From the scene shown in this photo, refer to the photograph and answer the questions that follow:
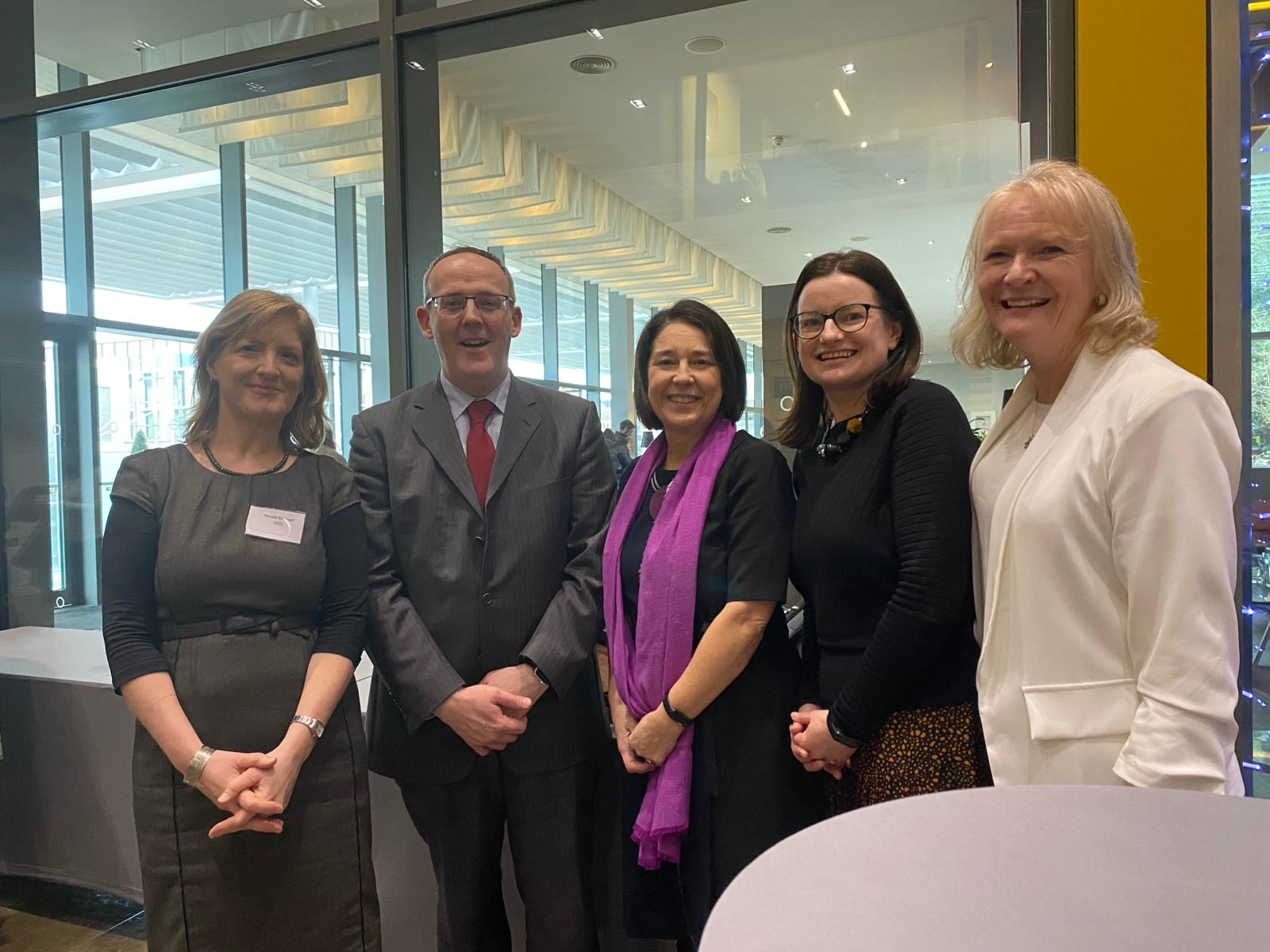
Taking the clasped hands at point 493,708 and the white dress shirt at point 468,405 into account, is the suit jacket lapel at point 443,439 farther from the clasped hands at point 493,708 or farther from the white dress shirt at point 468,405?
the clasped hands at point 493,708

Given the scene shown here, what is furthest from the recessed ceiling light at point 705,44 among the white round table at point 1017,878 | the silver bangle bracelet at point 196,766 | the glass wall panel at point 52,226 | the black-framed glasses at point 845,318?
the glass wall panel at point 52,226

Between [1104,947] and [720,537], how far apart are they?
1219mm

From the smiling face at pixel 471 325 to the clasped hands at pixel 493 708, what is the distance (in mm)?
688

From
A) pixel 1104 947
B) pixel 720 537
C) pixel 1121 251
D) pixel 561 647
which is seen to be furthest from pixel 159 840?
pixel 1121 251

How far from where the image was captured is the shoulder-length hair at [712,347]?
6.26 feet

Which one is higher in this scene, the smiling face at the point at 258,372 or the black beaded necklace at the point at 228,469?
the smiling face at the point at 258,372

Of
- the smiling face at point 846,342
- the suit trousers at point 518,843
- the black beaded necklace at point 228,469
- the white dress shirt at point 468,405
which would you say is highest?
the smiling face at point 846,342

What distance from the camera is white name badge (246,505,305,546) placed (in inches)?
70.9

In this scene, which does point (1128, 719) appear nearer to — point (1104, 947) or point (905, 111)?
point (1104, 947)

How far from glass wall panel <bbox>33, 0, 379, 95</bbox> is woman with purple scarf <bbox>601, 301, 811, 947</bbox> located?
7.67 feet

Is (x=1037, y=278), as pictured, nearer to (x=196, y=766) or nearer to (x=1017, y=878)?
(x=1017, y=878)

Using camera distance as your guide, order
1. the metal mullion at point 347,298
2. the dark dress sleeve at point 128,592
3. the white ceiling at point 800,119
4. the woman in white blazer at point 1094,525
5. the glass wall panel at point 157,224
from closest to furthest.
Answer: the woman in white blazer at point 1094,525 < the dark dress sleeve at point 128,592 < the white ceiling at point 800,119 < the metal mullion at point 347,298 < the glass wall panel at point 157,224

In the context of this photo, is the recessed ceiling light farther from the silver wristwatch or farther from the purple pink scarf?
the silver wristwatch

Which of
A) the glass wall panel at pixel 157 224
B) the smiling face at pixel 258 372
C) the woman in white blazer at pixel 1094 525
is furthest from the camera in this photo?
the glass wall panel at pixel 157 224
